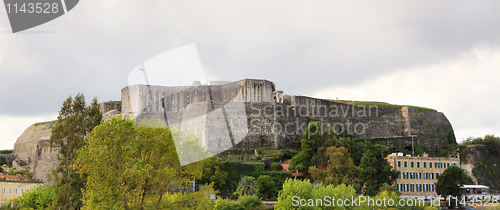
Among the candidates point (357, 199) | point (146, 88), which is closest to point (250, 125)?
point (146, 88)

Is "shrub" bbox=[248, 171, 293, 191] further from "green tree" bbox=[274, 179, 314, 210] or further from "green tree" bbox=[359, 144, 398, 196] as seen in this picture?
"green tree" bbox=[274, 179, 314, 210]

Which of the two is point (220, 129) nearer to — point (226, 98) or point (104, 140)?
point (226, 98)

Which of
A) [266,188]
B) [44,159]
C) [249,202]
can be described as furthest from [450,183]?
[44,159]

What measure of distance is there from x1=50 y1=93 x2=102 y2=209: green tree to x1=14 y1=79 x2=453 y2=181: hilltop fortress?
1853 cm

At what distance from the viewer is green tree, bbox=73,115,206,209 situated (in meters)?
17.6

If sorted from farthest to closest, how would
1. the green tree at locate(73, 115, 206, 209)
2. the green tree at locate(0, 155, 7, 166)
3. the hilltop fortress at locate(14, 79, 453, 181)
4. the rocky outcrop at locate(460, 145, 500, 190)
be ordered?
the green tree at locate(0, 155, 7, 166) < the rocky outcrop at locate(460, 145, 500, 190) < the hilltop fortress at locate(14, 79, 453, 181) < the green tree at locate(73, 115, 206, 209)

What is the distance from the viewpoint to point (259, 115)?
45.8 meters

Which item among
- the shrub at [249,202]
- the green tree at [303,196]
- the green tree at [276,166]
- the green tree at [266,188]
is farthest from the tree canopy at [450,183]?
the shrub at [249,202]

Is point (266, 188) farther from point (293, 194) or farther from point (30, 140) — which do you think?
point (30, 140)

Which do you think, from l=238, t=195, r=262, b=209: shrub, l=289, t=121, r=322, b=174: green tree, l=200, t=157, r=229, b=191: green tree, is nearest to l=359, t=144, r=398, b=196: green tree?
l=289, t=121, r=322, b=174: green tree

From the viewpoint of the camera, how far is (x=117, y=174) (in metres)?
18.0

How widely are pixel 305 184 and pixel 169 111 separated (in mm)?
27881

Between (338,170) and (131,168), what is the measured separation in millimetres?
19850

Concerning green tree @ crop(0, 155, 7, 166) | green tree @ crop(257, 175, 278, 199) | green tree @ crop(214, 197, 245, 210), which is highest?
green tree @ crop(0, 155, 7, 166)
